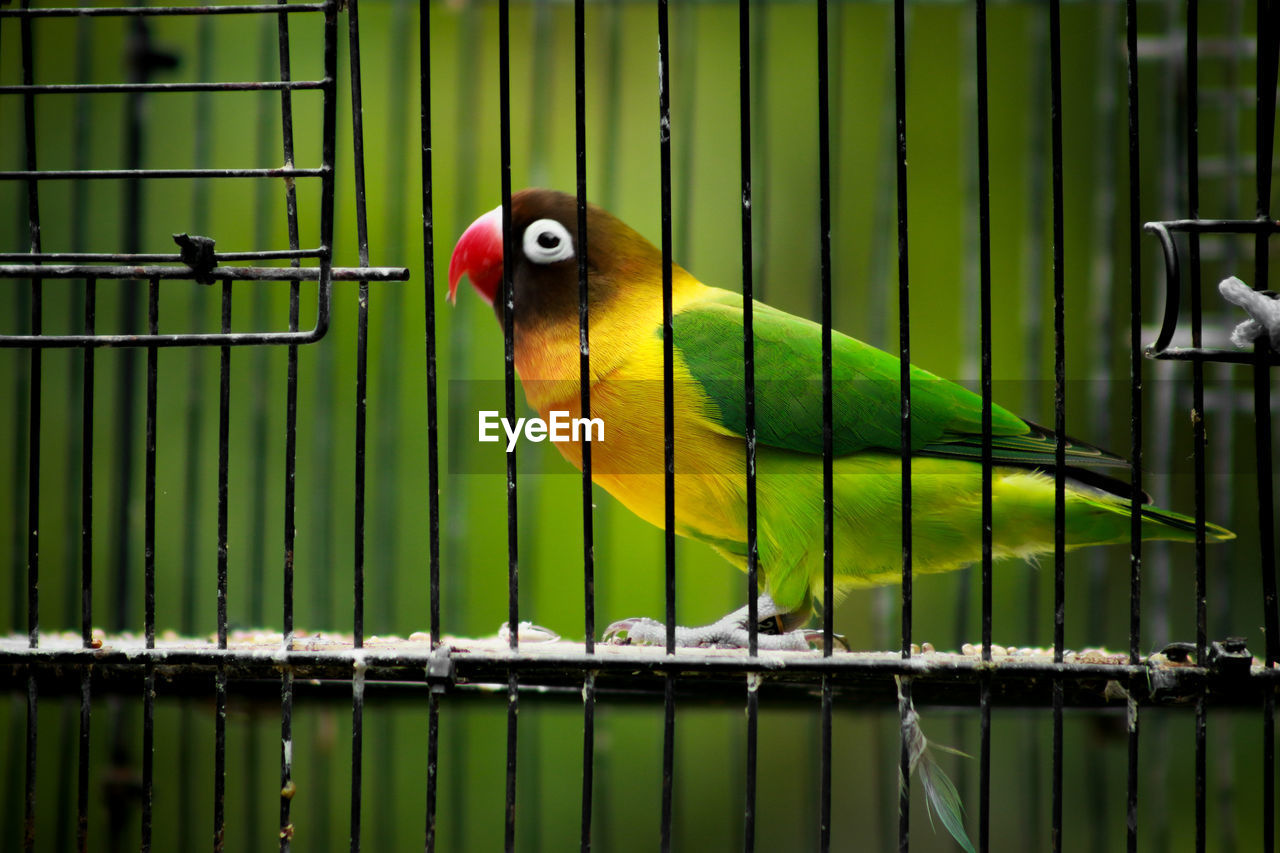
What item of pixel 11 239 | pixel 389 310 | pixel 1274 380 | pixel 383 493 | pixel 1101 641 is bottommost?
pixel 1101 641

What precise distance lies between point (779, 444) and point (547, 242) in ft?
1.82

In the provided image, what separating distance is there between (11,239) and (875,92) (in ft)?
8.53

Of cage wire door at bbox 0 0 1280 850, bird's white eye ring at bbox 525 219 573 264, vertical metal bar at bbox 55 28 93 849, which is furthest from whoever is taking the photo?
cage wire door at bbox 0 0 1280 850

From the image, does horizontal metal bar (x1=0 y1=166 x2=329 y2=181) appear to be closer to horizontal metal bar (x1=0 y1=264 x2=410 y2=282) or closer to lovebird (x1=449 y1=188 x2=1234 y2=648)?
horizontal metal bar (x1=0 y1=264 x2=410 y2=282)

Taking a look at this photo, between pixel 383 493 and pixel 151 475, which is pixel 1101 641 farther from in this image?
pixel 151 475

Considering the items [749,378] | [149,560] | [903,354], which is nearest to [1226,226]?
[903,354]

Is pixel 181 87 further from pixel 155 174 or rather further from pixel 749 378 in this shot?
pixel 749 378

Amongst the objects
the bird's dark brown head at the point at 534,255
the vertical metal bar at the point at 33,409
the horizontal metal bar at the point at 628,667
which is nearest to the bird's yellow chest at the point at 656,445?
the bird's dark brown head at the point at 534,255

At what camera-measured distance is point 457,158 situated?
292cm

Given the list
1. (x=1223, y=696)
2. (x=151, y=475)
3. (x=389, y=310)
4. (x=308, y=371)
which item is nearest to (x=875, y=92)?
(x=389, y=310)

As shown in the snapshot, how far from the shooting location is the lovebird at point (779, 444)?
184 centimetres

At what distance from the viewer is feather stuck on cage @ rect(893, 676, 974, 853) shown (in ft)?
4.35

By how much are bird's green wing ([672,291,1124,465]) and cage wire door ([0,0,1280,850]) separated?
4cm

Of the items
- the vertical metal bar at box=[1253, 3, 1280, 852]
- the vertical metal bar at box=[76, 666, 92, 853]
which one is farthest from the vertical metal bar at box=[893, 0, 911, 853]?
the vertical metal bar at box=[76, 666, 92, 853]
